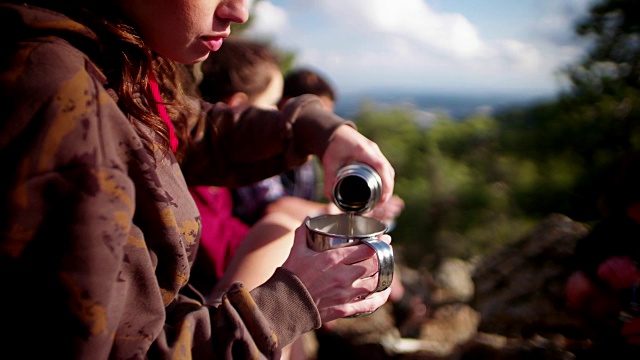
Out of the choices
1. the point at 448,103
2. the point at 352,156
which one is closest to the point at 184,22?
the point at 352,156

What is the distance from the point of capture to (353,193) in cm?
112

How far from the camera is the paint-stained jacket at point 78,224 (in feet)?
2.14

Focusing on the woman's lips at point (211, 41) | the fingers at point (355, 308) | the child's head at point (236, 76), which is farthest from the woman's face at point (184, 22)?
the child's head at point (236, 76)

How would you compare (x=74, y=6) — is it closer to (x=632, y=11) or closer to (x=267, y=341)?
(x=267, y=341)

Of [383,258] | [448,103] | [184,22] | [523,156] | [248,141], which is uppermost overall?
[184,22]

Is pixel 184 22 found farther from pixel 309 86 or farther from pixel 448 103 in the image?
pixel 448 103

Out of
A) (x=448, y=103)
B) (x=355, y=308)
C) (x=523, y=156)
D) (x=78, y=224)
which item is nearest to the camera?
(x=78, y=224)

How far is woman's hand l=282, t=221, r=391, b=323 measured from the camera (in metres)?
0.92

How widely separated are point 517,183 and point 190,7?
6.94ft

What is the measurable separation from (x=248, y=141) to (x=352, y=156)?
0.31 metres

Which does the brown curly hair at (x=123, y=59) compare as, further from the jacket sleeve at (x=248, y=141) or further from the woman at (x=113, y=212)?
the jacket sleeve at (x=248, y=141)

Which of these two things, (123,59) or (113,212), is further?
(123,59)

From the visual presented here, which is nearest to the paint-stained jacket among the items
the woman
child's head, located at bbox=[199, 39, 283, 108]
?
the woman

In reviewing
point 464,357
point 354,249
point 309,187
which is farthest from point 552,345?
point 354,249
